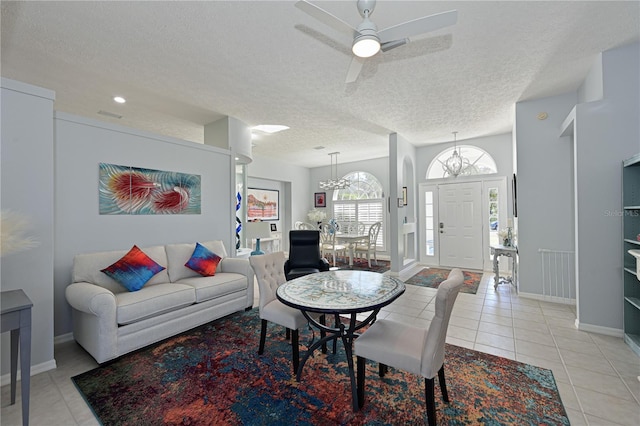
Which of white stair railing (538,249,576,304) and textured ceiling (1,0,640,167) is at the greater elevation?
textured ceiling (1,0,640,167)

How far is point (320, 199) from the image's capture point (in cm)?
882

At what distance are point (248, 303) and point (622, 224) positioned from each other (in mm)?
4198

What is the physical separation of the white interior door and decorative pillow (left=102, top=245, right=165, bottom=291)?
579cm

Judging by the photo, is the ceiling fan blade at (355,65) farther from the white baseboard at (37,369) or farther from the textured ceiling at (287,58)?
the white baseboard at (37,369)

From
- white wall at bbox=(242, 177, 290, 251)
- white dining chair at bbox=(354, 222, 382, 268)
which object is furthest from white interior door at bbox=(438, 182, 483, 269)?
white wall at bbox=(242, 177, 290, 251)

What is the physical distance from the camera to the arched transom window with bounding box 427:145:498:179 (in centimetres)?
592

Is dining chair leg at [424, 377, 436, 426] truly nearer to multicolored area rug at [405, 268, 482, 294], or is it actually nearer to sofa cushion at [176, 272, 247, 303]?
sofa cushion at [176, 272, 247, 303]

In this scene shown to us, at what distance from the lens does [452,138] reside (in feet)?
19.1

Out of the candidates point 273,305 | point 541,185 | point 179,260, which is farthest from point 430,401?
point 541,185

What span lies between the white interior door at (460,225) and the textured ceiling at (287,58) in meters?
2.02

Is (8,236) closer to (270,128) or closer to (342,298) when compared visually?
(342,298)

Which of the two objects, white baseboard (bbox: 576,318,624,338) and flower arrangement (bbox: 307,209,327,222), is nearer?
white baseboard (bbox: 576,318,624,338)

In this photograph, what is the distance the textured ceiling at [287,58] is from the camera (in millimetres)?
2154

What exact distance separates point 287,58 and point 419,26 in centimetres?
139
